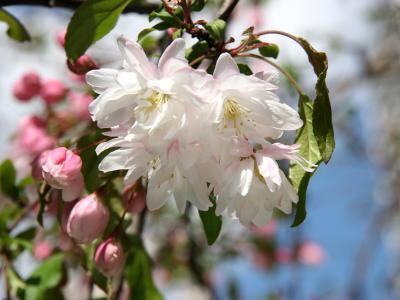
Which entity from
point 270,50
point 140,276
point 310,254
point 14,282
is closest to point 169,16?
point 270,50

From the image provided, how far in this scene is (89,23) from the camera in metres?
1.08

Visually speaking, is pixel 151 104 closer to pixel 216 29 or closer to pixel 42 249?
A: pixel 216 29

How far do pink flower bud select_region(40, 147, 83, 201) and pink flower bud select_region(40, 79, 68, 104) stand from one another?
2.86ft

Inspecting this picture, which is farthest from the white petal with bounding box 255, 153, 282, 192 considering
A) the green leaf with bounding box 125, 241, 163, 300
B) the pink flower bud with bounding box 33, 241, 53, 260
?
the pink flower bud with bounding box 33, 241, 53, 260

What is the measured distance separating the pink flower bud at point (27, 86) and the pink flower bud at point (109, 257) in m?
0.96

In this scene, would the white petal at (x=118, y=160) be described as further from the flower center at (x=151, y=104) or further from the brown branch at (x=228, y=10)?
the brown branch at (x=228, y=10)

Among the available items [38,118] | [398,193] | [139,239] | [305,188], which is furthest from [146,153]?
[398,193]

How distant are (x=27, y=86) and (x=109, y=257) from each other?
1.02 m

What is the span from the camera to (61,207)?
1179 mm

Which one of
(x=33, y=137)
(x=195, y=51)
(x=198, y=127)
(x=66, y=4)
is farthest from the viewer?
(x=33, y=137)

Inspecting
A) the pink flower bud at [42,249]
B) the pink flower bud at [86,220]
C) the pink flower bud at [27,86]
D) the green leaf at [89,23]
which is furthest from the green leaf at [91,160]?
the pink flower bud at [42,249]

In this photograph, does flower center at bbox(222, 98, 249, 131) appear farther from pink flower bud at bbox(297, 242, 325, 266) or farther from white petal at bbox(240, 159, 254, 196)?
pink flower bud at bbox(297, 242, 325, 266)

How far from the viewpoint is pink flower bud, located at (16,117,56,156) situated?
5.72 feet

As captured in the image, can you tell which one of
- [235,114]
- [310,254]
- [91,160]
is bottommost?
[310,254]
